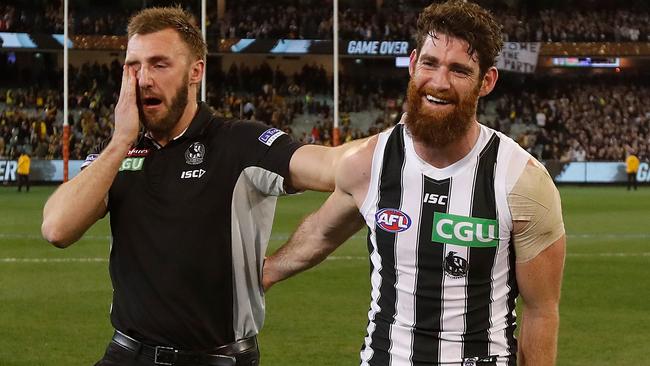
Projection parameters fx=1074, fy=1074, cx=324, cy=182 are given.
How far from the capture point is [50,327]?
1097 centimetres

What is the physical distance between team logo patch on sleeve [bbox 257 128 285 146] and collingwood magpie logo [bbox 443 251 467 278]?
Answer: 3.29 feet

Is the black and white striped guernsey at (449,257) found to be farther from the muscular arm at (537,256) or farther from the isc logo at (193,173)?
the isc logo at (193,173)

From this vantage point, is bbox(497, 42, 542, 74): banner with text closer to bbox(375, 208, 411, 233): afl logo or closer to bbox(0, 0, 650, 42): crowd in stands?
bbox(0, 0, 650, 42): crowd in stands

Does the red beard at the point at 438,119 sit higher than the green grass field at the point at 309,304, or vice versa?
the red beard at the point at 438,119

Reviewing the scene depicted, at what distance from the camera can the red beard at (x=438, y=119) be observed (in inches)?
145

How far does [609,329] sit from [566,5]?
4700 cm

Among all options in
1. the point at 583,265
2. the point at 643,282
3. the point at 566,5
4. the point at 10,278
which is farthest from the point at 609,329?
the point at 566,5

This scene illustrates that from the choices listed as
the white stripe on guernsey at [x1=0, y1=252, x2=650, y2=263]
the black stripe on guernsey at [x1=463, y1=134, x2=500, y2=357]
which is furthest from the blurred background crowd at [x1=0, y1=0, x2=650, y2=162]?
the black stripe on guernsey at [x1=463, y1=134, x2=500, y2=357]

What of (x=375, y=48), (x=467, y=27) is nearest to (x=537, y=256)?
(x=467, y=27)

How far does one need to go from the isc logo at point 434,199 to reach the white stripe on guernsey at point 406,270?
2cm

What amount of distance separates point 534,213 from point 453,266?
0.33 m

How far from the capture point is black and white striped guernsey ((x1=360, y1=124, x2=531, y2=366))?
3.74 metres

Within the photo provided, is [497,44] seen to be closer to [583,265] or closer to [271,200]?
[271,200]

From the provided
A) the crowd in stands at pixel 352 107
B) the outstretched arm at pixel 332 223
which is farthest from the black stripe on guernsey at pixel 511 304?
the crowd in stands at pixel 352 107
